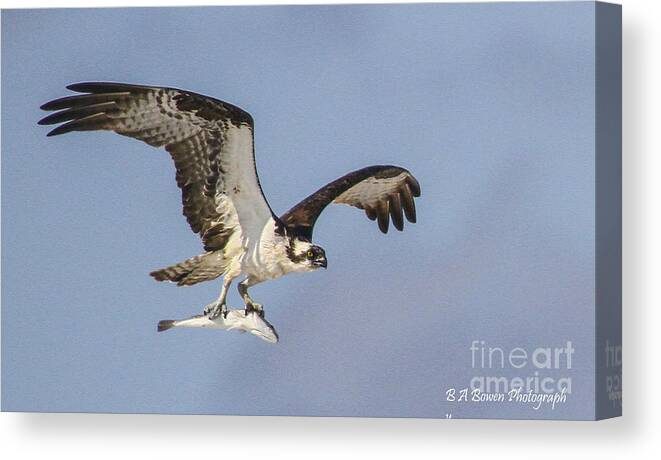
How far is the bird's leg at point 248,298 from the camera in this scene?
942 cm

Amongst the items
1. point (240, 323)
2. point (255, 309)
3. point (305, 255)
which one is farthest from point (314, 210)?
point (240, 323)

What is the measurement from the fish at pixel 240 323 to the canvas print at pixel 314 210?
1 cm

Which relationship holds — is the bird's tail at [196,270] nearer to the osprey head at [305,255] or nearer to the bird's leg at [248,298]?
the bird's leg at [248,298]

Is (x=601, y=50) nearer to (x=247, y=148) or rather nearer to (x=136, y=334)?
(x=247, y=148)

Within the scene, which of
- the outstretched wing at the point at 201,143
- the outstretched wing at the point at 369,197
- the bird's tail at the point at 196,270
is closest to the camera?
the outstretched wing at the point at 369,197

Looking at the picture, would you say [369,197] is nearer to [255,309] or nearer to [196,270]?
[255,309]

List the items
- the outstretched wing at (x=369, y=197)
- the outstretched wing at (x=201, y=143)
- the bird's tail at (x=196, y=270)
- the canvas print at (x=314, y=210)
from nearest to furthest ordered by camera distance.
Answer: the canvas print at (x=314, y=210) → the outstretched wing at (x=369, y=197) → the outstretched wing at (x=201, y=143) → the bird's tail at (x=196, y=270)

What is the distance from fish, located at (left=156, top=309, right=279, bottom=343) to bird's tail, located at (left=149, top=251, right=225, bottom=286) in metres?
0.20

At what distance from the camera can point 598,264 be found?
902 cm

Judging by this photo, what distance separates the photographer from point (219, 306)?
373 inches

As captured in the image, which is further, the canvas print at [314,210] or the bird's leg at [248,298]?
the bird's leg at [248,298]
